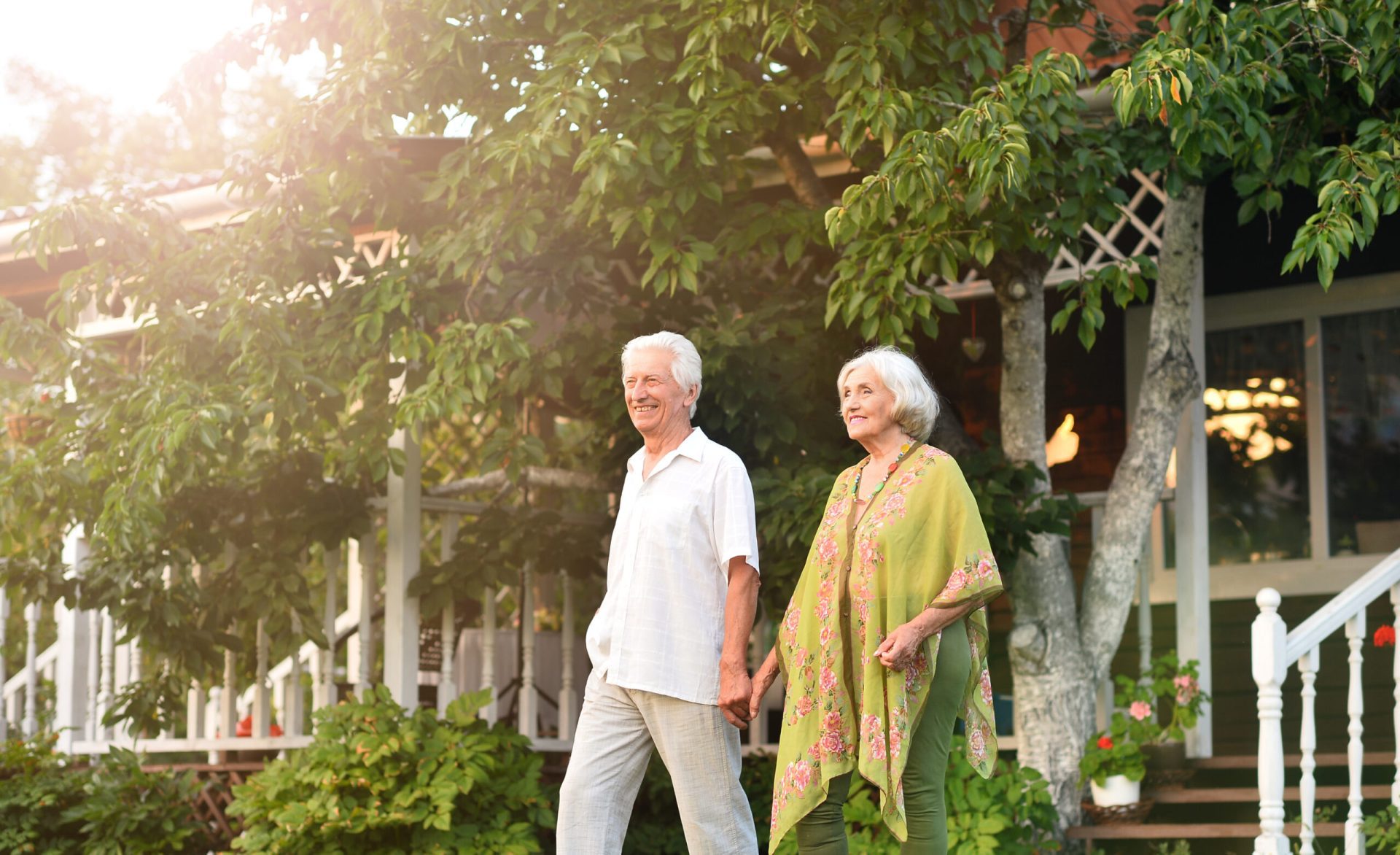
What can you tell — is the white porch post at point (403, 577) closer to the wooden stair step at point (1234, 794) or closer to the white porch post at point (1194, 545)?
the wooden stair step at point (1234, 794)

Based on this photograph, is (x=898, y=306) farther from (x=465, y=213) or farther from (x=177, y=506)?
(x=177, y=506)

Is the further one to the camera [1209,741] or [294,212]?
[1209,741]

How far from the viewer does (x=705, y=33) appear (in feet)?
16.4

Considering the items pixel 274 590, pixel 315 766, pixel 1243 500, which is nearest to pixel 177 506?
pixel 274 590

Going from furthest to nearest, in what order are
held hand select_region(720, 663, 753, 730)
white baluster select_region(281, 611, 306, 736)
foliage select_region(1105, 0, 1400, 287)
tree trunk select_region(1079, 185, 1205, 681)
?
white baluster select_region(281, 611, 306, 736) → tree trunk select_region(1079, 185, 1205, 681) → foliage select_region(1105, 0, 1400, 287) → held hand select_region(720, 663, 753, 730)

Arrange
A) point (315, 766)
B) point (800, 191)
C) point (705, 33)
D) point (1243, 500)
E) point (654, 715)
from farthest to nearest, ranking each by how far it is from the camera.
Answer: point (1243, 500) → point (800, 191) → point (315, 766) → point (705, 33) → point (654, 715)

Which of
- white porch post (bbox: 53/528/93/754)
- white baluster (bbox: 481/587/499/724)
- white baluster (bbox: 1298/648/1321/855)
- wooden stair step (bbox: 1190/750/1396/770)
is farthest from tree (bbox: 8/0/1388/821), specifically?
white baluster (bbox: 1298/648/1321/855)

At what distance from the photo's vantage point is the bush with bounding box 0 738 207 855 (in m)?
6.24

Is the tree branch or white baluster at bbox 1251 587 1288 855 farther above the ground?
the tree branch

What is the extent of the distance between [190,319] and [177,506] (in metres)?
1.04

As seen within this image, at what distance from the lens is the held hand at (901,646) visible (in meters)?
3.36

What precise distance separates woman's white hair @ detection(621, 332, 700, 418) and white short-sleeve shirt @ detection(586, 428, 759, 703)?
15 cm

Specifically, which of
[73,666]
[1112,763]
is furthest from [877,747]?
[73,666]

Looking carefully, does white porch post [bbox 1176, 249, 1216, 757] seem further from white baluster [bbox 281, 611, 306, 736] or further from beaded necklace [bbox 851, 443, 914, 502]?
white baluster [bbox 281, 611, 306, 736]
